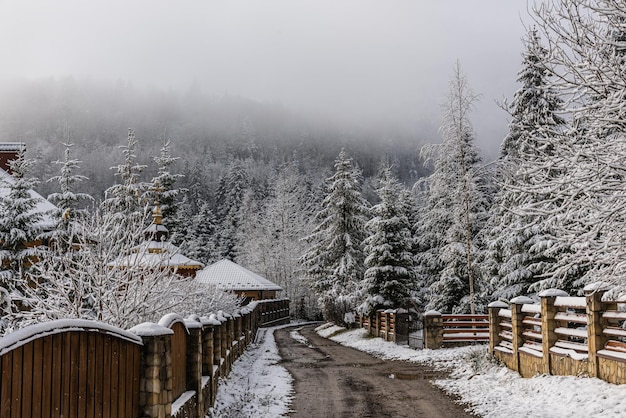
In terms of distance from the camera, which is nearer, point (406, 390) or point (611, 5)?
point (611, 5)

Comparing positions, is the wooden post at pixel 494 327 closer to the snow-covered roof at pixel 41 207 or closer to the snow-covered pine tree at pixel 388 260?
the snow-covered pine tree at pixel 388 260

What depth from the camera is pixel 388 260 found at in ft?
98.5

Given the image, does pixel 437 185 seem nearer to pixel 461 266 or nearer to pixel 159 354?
pixel 461 266

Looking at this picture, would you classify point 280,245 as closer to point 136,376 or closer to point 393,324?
point 393,324

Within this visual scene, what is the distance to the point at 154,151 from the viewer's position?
158000 mm

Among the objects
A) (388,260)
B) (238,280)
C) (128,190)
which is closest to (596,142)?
(388,260)

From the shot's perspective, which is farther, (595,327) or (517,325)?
(517,325)

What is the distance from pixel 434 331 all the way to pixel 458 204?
7.81m

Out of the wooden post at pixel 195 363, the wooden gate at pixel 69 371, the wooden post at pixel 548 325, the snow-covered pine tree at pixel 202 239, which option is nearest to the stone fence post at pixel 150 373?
the wooden gate at pixel 69 371

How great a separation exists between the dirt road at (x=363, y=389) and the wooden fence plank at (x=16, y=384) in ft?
25.4

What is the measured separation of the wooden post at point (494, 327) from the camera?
1597cm

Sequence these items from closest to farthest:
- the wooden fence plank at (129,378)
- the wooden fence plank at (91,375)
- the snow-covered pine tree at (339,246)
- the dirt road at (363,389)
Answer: the wooden fence plank at (91,375) → the wooden fence plank at (129,378) → the dirt road at (363,389) → the snow-covered pine tree at (339,246)

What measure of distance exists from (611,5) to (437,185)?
2144 centimetres

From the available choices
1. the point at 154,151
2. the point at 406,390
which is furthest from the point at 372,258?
the point at 154,151
